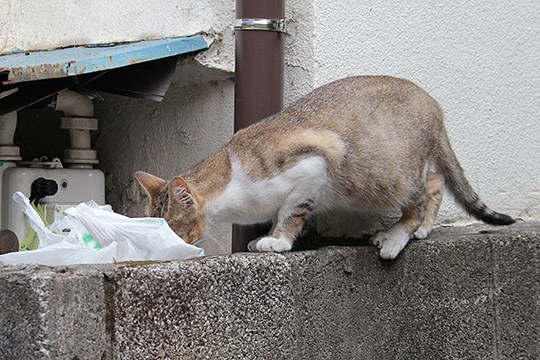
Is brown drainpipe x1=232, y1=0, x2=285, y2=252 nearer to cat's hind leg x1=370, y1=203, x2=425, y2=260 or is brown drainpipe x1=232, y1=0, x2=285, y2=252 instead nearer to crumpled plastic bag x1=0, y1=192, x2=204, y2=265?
cat's hind leg x1=370, y1=203, x2=425, y2=260

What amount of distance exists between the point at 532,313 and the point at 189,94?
194cm

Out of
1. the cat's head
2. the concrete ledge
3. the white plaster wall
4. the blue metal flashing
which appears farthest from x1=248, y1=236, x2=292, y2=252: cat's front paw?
the blue metal flashing

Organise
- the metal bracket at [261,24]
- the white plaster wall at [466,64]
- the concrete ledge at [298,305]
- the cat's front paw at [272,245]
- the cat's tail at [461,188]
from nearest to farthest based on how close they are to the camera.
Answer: the concrete ledge at [298,305] → the cat's front paw at [272,245] → the metal bracket at [261,24] → the white plaster wall at [466,64] → the cat's tail at [461,188]

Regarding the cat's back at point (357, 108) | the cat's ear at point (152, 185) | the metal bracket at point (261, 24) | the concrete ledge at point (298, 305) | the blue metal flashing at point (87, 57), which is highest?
the metal bracket at point (261, 24)

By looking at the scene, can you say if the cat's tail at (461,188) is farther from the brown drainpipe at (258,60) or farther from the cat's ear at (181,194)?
the cat's ear at (181,194)

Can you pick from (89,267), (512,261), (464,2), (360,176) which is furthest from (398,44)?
(89,267)

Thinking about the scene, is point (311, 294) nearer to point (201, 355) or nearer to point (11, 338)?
point (201, 355)

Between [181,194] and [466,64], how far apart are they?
1.87m

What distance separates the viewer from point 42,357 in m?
2.06

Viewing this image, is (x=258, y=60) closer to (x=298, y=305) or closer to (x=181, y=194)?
(x=181, y=194)

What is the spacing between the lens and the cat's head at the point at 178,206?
10.8ft

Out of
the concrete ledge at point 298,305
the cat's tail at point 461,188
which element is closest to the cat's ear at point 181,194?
the concrete ledge at point 298,305

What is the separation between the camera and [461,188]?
13.1 ft

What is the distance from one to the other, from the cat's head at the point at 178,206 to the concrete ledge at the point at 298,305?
56 cm
